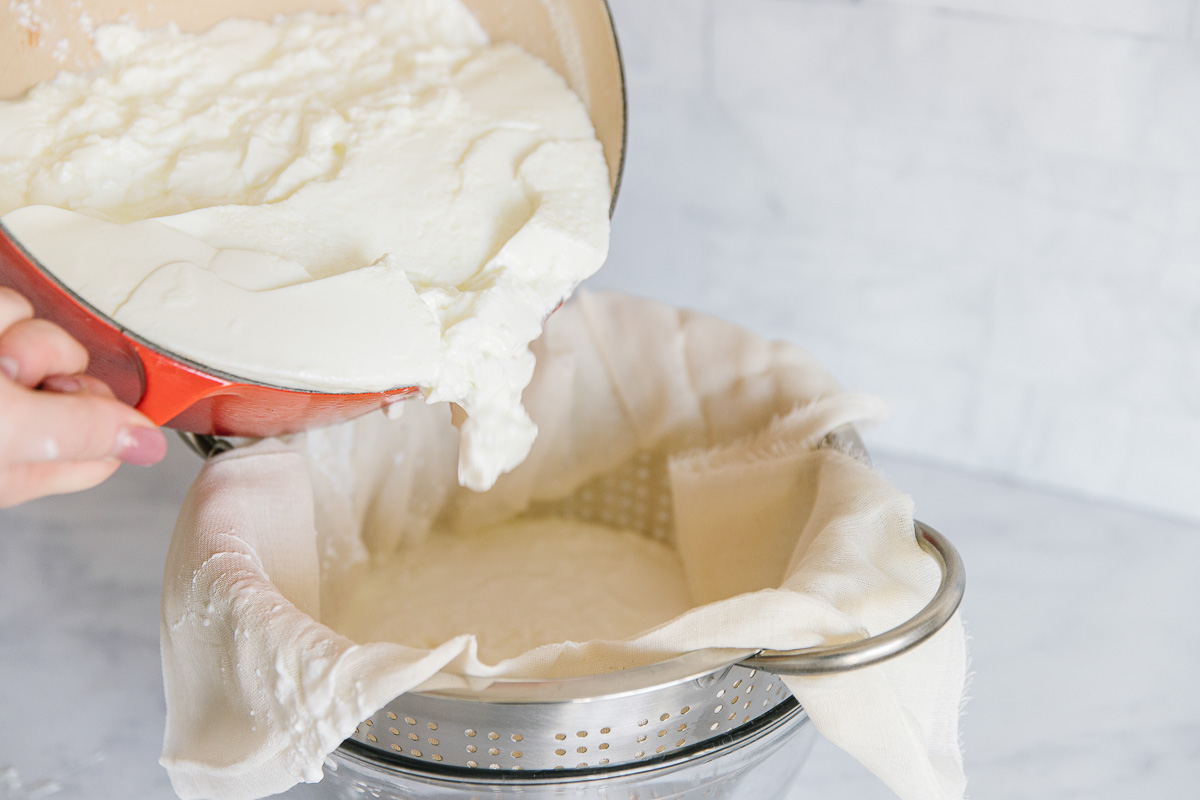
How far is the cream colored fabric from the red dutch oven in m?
0.08

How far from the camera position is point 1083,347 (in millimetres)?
758

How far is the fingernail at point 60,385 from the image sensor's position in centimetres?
40

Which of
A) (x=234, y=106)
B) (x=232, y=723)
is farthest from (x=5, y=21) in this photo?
(x=232, y=723)

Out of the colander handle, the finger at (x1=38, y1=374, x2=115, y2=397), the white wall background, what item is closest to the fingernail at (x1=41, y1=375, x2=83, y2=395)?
the finger at (x1=38, y1=374, x2=115, y2=397)

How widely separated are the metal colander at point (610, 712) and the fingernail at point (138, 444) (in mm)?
140

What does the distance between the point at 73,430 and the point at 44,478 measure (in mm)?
26

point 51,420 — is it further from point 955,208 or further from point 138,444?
point 955,208

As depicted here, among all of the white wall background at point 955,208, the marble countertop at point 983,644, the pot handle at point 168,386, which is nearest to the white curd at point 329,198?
the pot handle at point 168,386

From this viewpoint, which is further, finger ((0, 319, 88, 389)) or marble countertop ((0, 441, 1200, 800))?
marble countertop ((0, 441, 1200, 800))

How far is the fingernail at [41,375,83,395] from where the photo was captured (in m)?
0.40

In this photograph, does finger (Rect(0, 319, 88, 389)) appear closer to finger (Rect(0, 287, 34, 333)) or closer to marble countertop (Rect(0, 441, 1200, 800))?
finger (Rect(0, 287, 34, 333))

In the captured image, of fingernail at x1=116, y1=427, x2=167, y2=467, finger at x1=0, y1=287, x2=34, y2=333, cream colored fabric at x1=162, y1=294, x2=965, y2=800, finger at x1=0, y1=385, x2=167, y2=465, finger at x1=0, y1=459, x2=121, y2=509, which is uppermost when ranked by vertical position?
finger at x1=0, y1=287, x2=34, y2=333

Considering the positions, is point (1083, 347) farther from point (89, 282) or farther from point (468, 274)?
point (89, 282)

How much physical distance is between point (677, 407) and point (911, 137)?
0.25 metres
